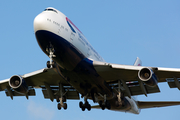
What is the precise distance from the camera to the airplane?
21672mm

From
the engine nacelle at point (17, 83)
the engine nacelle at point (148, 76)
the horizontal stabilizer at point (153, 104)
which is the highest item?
the engine nacelle at point (17, 83)

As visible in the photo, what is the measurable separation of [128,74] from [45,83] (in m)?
8.29

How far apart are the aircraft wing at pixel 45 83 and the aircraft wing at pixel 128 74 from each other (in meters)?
4.03

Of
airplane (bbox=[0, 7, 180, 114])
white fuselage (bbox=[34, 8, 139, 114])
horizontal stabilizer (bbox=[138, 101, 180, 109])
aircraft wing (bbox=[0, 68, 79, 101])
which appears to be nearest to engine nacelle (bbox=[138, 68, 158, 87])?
airplane (bbox=[0, 7, 180, 114])

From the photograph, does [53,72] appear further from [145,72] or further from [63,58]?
[145,72]

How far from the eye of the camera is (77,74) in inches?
941

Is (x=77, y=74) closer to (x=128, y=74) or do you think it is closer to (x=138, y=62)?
(x=128, y=74)

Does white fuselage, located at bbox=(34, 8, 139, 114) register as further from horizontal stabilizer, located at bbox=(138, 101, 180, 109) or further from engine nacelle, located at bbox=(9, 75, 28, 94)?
horizontal stabilizer, located at bbox=(138, 101, 180, 109)

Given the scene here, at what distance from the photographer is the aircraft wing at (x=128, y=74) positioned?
24.4 meters

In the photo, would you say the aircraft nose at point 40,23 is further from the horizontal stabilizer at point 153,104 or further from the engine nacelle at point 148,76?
the horizontal stabilizer at point 153,104

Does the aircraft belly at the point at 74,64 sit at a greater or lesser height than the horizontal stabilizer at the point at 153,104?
greater

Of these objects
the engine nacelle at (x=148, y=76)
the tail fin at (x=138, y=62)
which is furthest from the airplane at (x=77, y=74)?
the tail fin at (x=138, y=62)

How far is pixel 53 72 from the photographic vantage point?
26219 millimetres

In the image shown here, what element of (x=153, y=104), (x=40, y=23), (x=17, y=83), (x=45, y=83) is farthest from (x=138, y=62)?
(x=40, y=23)
